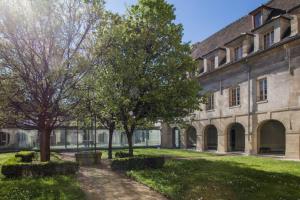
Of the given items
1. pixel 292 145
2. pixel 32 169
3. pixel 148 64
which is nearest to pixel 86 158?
pixel 32 169

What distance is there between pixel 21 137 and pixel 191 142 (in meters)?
21.4

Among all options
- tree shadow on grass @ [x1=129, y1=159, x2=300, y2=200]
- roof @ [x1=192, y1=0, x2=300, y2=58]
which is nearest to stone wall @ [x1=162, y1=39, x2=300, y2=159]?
roof @ [x1=192, y1=0, x2=300, y2=58]

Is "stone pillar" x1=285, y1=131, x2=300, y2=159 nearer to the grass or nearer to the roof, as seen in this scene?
the roof

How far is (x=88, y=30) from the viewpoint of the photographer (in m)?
16.1

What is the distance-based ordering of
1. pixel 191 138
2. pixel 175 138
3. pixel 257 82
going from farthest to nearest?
pixel 175 138
pixel 191 138
pixel 257 82

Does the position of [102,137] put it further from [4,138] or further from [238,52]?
[238,52]

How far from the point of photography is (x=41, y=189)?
10523 mm

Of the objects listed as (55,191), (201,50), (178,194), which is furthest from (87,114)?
(201,50)

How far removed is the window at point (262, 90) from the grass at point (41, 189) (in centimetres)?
1714

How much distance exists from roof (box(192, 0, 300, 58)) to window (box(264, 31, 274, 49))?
2.31 m

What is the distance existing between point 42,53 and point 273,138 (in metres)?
22.3

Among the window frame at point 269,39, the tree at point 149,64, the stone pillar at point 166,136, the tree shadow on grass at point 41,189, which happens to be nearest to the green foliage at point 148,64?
the tree at point 149,64

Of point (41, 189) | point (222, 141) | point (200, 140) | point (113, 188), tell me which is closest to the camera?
point (41, 189)

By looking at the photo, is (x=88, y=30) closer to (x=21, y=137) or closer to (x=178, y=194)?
(x=178, y=194)
